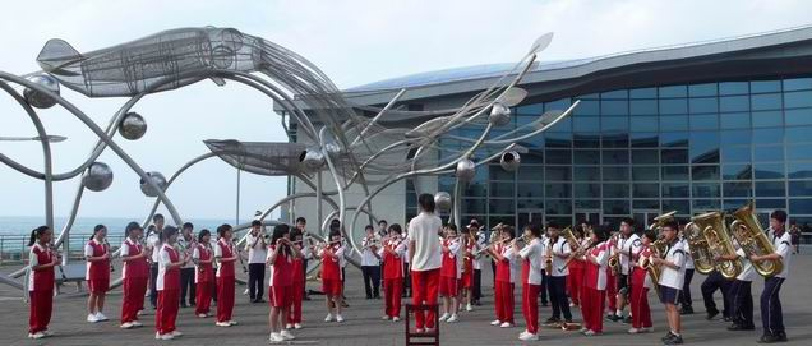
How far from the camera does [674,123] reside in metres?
37.6

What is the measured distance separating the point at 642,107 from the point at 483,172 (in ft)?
25.6

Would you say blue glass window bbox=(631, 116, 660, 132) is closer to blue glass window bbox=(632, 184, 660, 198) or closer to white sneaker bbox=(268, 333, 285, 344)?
blue glass window bbox=(632, 184, 660, 198)

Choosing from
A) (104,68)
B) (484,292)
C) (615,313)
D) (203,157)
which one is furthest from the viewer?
(203,157)

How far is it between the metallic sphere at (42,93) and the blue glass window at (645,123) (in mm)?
27493

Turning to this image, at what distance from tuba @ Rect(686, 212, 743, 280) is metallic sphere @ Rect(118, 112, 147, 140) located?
11.4 m

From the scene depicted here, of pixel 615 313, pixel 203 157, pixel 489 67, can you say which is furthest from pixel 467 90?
pixel 615 313

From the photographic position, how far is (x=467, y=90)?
1399 inches

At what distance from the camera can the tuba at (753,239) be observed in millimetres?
10922

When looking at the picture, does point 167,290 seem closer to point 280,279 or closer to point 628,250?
point 280,279

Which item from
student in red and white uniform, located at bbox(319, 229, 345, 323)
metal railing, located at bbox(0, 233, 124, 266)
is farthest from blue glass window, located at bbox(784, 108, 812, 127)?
student in red and white uniform, located at bbox(319, 229, 345, 323)

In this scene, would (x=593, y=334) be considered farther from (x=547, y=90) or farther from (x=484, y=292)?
(x=547, y=90)

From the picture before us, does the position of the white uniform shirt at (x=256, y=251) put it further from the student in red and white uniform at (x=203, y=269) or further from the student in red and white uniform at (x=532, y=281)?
the student in red and white uniform at (x=532, y=281)

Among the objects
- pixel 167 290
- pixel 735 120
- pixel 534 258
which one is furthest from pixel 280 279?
pixel 735 120

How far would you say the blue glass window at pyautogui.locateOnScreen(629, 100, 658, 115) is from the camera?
124ft
